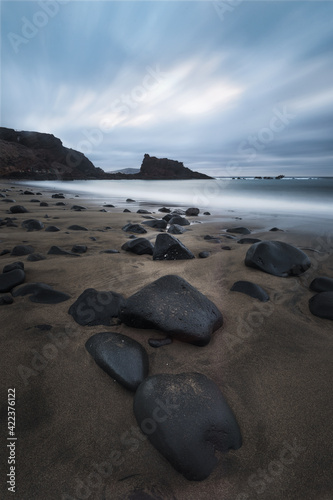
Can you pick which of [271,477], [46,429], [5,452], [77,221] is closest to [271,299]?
[271,477]

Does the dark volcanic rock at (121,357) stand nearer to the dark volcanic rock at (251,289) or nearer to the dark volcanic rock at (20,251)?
the dark volcanic rock at (251,289)

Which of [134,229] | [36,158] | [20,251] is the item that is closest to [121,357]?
[20,251]

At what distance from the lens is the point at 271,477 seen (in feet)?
3.38

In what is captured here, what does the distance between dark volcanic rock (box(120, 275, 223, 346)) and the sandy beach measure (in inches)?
3.0

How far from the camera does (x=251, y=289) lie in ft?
7.96

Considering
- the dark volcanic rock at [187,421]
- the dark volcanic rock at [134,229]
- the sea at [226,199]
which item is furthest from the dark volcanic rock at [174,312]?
the sea at [226,199]

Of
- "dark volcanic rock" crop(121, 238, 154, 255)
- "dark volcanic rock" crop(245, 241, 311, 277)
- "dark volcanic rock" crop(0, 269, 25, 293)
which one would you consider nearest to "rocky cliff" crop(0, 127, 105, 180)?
"dark volcanic rock" crop(121, 238, 154, 255)

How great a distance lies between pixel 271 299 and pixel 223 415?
143 cm

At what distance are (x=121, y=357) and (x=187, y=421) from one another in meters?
0.53

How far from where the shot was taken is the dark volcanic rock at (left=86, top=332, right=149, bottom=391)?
1.39 metres

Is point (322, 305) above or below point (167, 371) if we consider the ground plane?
above

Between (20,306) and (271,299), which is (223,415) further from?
(20,306)

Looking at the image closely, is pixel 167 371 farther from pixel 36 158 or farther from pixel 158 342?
pixel 36 158

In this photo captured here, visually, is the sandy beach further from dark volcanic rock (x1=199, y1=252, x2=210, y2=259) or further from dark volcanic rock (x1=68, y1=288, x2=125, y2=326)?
dark volcanic rock (x1=199, y1=252, x2=210, y2=259)
